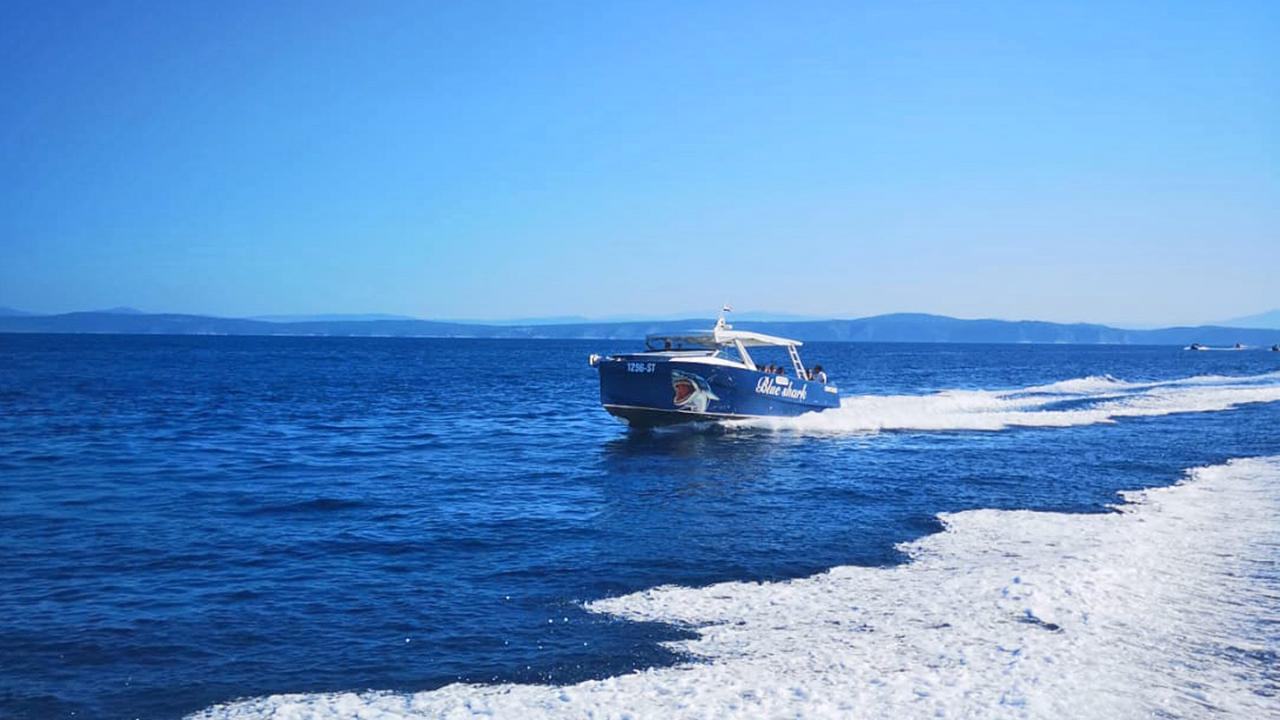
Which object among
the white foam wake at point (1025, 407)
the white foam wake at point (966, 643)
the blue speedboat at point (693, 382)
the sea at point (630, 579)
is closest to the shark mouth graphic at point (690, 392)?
the blue speedboat at point (693, 382)

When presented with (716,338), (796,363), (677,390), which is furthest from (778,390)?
(677,390)

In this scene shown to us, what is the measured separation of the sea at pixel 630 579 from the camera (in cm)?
879

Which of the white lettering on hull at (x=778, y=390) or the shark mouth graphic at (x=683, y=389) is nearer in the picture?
the shark mouth graphic at (x=683, y=389)

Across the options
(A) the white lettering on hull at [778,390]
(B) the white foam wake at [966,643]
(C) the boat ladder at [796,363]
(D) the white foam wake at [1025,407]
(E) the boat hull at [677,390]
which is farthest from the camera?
(D) the white foam wake at [1025,407]

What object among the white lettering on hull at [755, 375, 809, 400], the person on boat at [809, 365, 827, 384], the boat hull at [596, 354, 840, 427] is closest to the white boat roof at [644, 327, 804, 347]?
the boat hull at [596, 354, 840, 427]

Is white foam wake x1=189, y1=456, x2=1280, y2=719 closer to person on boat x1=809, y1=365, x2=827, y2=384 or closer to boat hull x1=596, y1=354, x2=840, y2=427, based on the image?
boat hull x1=596, y1=354, x2=840, y2=427

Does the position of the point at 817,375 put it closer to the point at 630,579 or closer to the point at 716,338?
the point at 716,338

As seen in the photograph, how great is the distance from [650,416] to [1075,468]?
14.5 m

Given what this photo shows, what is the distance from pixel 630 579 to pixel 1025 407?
38.8 metres

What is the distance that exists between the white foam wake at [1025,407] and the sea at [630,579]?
7.19 meters

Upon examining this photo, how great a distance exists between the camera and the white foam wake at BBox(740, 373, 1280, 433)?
36156 millimetres

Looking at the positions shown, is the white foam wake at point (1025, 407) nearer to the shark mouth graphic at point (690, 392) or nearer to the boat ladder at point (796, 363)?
the boat ladder at point (796, 363)

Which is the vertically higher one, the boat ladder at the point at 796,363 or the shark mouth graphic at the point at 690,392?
the boat ladder at the point at 796,363

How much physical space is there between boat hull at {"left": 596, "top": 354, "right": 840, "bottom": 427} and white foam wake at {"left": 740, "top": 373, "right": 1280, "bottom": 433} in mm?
1401
